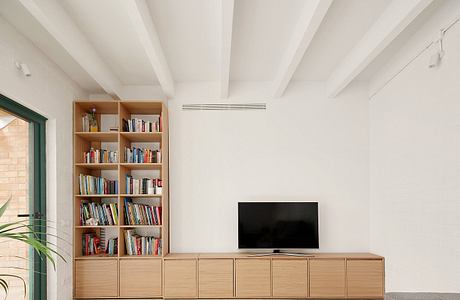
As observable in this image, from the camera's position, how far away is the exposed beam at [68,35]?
9.67 feet

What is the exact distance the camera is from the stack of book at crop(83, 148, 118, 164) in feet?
17.2

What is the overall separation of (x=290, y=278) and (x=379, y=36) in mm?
2873

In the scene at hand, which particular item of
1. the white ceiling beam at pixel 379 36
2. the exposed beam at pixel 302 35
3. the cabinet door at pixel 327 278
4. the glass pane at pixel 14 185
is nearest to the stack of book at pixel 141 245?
the glass pane at pixel 14 185

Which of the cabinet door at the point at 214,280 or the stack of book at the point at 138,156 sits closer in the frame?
the cabinet door at the point at 214,280

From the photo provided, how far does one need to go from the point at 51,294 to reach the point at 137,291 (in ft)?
3.10

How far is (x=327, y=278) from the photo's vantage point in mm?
4980

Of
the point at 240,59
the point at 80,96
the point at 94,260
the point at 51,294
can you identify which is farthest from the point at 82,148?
the point at 240,59

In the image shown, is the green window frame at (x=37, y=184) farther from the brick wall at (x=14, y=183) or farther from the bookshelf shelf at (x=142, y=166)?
the bookshelf shelf at (x=142, y=166)

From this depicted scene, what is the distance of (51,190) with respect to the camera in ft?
14.7

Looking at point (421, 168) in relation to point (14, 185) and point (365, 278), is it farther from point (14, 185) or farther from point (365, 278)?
point (14, 185)

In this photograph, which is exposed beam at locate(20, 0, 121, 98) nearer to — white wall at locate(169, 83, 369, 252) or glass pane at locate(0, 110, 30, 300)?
glass pane at locate(0, 110, 30, 300)

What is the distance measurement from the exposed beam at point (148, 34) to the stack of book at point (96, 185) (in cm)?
141

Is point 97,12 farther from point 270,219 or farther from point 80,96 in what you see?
point 270,219

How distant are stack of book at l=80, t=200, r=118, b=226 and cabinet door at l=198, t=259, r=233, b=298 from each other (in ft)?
3.87
